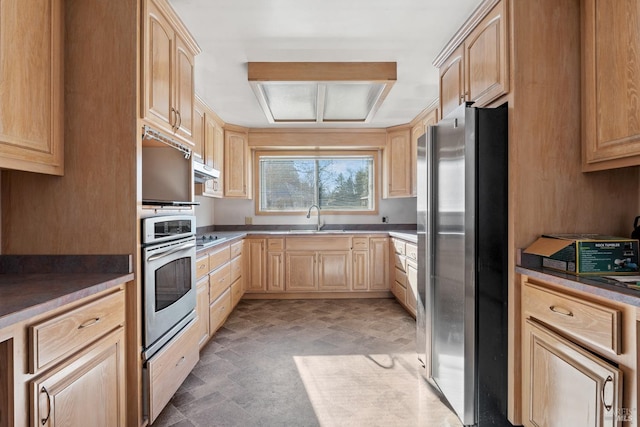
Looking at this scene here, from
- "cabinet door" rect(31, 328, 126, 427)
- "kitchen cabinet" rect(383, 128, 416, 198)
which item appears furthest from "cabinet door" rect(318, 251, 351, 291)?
"cabinet door" rect(31, 328, 126, 427)

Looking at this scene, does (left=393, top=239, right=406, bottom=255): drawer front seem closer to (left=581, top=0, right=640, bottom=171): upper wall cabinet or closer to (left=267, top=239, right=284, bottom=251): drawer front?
(left=267, top=239, right=284, bottom=251): drawer front

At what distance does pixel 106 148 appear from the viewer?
155 centimetres

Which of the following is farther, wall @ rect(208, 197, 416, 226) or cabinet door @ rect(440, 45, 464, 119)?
wall @ rect(208, 197, 416, 226)

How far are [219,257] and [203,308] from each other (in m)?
0.55

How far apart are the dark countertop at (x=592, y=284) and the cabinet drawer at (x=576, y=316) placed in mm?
51

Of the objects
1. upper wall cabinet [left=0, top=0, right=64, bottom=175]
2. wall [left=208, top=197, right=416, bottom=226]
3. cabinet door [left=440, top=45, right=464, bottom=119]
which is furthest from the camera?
wall [left=208, top=197, right=416, bottom=226]

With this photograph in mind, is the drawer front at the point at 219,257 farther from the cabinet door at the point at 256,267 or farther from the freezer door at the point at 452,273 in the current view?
the freezer door at the point at 452,273

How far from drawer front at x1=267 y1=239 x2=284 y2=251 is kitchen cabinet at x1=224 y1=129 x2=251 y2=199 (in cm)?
76

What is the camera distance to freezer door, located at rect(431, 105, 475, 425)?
1.64 metres

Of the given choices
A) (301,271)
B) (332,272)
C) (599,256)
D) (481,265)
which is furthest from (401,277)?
(599,256)

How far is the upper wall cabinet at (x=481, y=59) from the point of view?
1662 mm

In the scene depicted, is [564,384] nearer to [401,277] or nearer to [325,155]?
[401,277]

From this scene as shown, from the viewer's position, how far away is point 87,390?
1.23 metres

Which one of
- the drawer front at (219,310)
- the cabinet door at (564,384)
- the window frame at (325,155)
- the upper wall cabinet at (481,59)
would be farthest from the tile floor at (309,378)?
the upper wall cabinet at (481,59)
